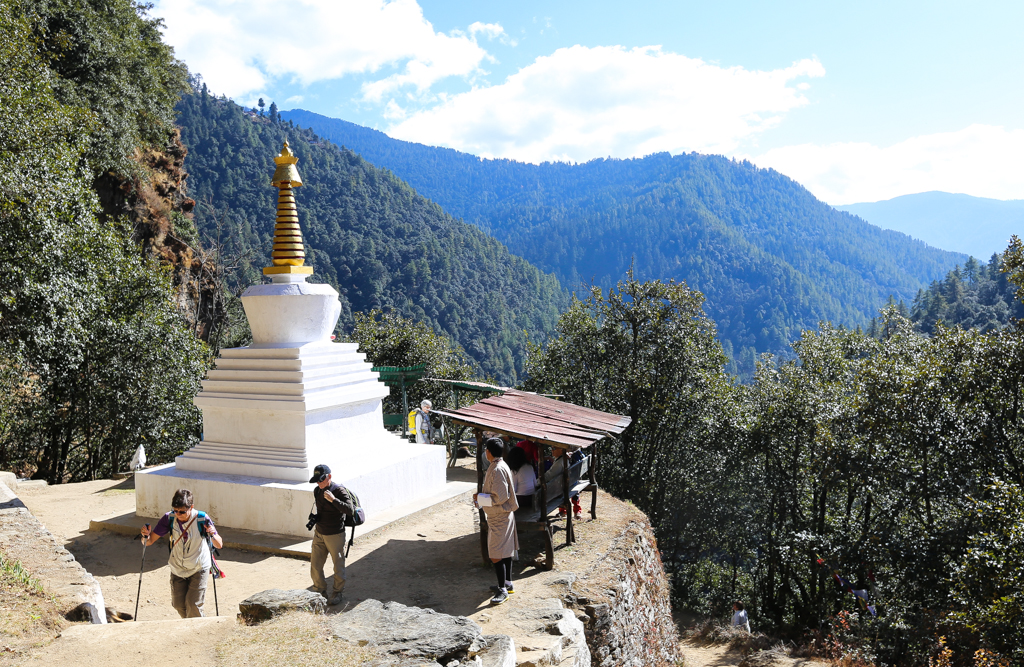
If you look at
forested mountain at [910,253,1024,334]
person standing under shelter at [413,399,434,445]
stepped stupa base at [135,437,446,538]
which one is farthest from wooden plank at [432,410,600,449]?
forested mountain at [910,253,1024,334]

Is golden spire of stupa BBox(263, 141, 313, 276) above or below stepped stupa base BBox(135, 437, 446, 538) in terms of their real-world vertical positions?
above

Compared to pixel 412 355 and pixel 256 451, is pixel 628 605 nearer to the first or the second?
pixel 256 451

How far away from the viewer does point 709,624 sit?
55.2ft

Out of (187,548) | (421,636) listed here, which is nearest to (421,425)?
(187,548)

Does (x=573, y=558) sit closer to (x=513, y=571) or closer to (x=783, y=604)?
(x=513, y=571)

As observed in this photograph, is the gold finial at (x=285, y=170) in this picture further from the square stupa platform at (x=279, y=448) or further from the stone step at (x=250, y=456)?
the stone step at (x=250, y=456)

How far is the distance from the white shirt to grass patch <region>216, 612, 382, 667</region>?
3602mm

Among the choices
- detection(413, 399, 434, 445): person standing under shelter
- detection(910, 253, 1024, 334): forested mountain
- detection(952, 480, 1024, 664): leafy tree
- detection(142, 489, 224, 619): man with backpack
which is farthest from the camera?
detection(910, 253, 1024, 334): forested mountain

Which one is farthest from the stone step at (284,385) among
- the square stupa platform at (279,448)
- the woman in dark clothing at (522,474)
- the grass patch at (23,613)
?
the grass patch at (23,613)

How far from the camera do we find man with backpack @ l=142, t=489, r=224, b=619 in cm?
641

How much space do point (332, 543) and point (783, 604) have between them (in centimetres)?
1874

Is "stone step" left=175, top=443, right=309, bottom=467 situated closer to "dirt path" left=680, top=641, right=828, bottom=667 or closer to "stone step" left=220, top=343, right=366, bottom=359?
"stone step" left=220, top=343, right=366, bottom=359

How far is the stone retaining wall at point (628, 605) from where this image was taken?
8086mm

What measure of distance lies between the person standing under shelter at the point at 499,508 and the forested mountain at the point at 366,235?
2679 inches
